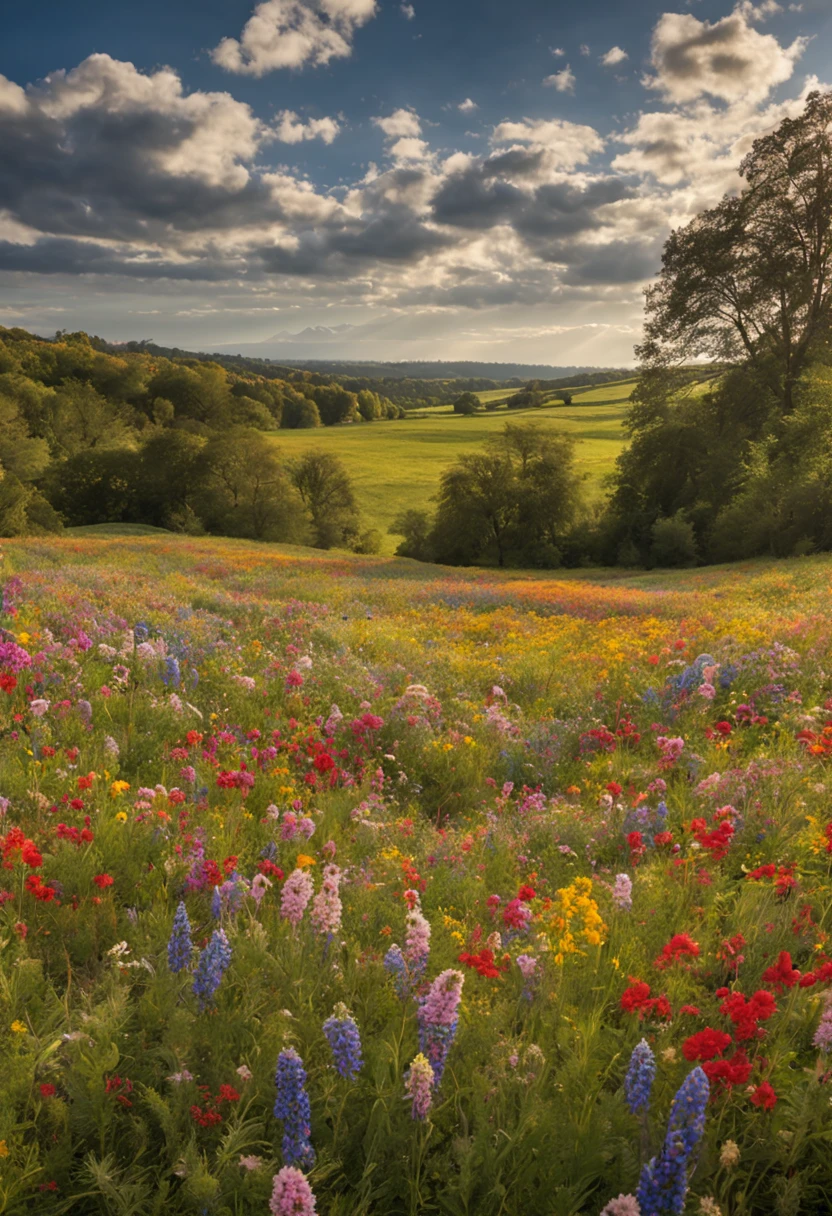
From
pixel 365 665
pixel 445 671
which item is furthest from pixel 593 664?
pixel 365 665

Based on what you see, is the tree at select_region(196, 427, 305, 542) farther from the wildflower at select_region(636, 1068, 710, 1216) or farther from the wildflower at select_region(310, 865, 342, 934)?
the wildflower at select_region(636, 1068, 710, 1216)

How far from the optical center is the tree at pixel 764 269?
32.6 m

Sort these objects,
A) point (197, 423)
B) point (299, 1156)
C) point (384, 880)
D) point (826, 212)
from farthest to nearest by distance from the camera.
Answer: point (197, 423) → point (826, 212) → point (384, 880) → point (299, 1156)

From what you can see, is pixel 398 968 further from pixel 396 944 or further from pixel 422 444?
pixel 422 444

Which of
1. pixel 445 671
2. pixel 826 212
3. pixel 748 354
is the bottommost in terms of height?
pixel 445 671

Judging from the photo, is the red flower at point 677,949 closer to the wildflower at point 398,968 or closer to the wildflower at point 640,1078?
the wildflower at point 640,1078

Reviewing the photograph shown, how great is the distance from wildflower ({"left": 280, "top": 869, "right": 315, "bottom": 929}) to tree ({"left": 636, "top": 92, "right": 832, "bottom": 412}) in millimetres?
41624

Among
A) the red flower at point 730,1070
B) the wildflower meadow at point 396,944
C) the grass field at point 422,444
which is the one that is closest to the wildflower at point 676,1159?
the wildflower meadow at point 396,944

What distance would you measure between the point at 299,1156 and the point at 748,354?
150 feet

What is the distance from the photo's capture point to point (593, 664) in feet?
34.0

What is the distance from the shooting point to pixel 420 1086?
2.33 metres

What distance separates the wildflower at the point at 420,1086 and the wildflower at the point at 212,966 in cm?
92

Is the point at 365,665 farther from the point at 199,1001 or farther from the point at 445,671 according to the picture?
the point at 199,1001

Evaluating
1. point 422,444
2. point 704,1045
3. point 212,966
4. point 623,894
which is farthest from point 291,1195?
point 422,444
